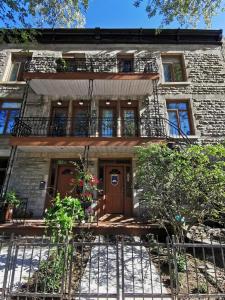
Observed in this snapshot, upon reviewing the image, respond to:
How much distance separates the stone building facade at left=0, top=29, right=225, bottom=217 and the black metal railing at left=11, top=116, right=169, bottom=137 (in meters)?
0.05

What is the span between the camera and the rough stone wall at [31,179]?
32.0 ft

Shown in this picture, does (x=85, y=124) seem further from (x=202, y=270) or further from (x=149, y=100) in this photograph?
(x=202, y=270)

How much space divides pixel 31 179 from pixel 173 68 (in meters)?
9.70

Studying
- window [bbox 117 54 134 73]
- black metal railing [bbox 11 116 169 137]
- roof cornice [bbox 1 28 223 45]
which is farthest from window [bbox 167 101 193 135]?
roof cornice [bbox 1 28 223 45]

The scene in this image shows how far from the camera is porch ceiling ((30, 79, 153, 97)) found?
35.7 ft

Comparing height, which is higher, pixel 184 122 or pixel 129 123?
pixel 184 122

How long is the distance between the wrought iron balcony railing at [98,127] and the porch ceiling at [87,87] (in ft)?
4.74

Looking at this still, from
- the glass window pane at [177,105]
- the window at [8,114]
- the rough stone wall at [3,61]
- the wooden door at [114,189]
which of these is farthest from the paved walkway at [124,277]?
the rough stone wall at [3,61]

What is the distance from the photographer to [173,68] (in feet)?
41.5

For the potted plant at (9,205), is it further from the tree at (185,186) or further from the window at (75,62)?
the window at (75,62)

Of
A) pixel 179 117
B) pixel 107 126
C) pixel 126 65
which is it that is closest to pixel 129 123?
pixel 107 126

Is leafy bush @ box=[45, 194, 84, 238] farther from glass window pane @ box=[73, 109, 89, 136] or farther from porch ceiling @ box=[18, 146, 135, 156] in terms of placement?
glass window pane @ box=[73, 109, 89, 136]

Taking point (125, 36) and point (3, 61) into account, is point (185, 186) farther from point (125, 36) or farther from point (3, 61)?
point (3, 61)

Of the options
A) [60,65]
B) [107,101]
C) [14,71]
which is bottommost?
[107,101]
